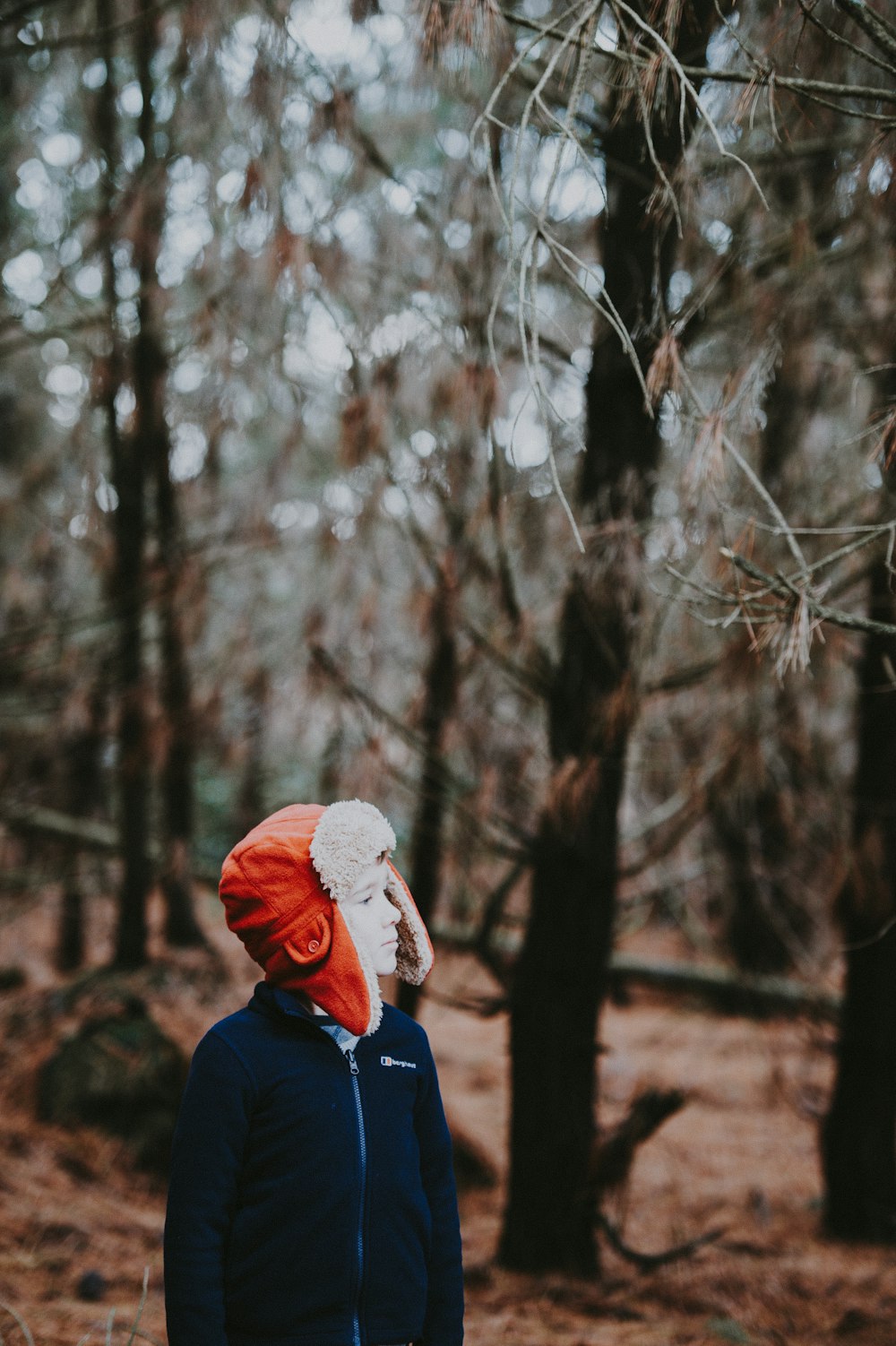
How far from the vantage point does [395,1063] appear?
1.92 m

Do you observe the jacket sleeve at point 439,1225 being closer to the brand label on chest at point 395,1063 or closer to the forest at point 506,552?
the brand label on chest at point 395,1063

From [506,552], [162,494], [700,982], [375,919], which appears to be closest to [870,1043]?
[506,552]

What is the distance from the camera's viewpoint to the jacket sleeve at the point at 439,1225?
190 centimetres

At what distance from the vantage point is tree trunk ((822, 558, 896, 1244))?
4512 mm

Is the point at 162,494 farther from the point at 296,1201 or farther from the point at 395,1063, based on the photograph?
the point at 296,1201

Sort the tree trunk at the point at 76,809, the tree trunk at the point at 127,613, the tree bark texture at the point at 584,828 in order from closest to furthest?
the tree bark texture at the point at 584,828 → the tree trunk at the point at 127,613 → the tree trunk at the point at 76,809

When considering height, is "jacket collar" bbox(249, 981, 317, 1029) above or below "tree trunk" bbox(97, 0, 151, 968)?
below

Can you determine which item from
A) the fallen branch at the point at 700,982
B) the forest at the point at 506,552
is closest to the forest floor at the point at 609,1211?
the forest at the point at 506,552

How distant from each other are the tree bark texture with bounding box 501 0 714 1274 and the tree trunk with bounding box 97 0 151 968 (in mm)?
2037

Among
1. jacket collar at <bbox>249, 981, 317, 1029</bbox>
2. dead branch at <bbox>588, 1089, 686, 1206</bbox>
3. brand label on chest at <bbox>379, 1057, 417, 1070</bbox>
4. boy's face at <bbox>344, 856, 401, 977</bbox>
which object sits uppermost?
boy's face at <bbox>344, 856, 401, 977</bbox>

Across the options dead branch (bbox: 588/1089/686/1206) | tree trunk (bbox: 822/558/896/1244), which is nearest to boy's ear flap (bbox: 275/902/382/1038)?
dead branch (bbox: 588/1089/686/1206)

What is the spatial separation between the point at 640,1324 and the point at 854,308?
4.33 m

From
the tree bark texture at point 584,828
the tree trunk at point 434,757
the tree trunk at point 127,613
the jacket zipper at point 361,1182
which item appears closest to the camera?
the jacket zipper at point 361,1182

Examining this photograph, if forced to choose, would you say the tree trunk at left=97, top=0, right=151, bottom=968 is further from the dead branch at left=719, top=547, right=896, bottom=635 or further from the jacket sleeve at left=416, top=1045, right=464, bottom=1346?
the dead branch at left=719, top=547, right=896, bottom=635
